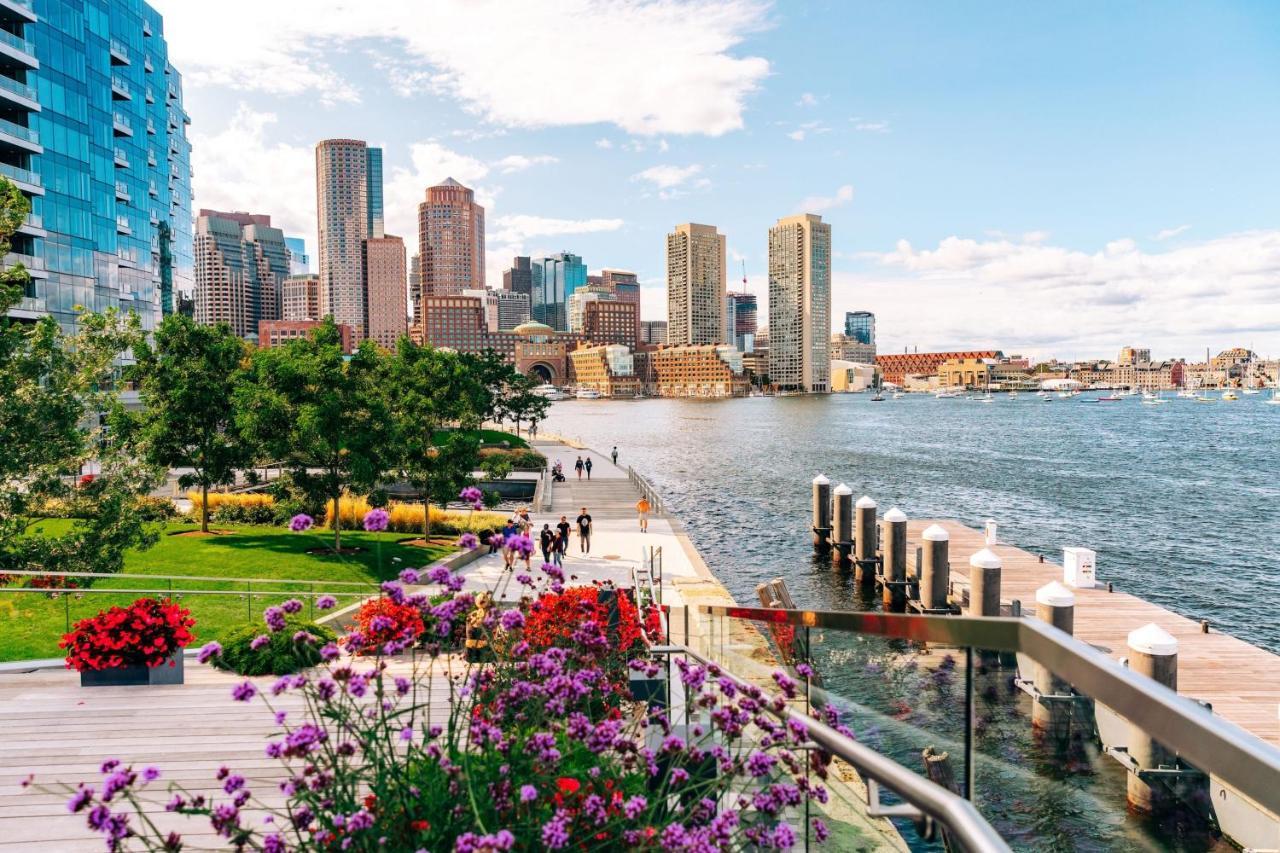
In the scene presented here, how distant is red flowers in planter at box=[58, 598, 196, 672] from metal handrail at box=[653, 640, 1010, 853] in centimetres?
773

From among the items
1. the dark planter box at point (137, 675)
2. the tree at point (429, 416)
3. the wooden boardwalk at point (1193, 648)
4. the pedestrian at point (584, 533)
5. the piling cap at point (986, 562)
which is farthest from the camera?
the tree at point (429, 416)

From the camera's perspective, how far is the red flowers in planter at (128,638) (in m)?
8.77

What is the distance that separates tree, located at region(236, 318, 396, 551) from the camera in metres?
24.9

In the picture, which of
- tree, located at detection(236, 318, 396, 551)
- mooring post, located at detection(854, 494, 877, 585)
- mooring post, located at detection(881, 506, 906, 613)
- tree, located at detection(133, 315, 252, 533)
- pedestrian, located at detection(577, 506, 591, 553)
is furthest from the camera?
mooring post, located at detection(854, 494, 877, 585)

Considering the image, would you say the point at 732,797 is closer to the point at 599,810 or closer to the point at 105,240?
the point at 599,810

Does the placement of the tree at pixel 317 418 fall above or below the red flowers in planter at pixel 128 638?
above

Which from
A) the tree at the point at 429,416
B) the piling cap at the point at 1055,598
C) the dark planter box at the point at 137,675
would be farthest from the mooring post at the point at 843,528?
the dark planter box at the point at 137,675

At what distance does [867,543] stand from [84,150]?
2313 inches

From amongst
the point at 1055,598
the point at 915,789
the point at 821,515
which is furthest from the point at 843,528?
the point at 915,789

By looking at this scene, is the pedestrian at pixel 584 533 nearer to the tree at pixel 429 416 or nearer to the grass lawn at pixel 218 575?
the grass lawn at pixel 218 575

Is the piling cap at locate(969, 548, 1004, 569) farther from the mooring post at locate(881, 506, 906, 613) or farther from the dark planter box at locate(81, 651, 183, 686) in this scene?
the dark planter box at locate(81, 651, 183, 686)

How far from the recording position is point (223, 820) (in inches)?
111

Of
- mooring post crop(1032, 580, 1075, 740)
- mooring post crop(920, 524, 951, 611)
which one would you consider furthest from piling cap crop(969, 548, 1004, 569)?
mooring post crop(1032, 580, 1075, 740)

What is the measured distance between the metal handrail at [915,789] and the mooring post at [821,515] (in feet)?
103
